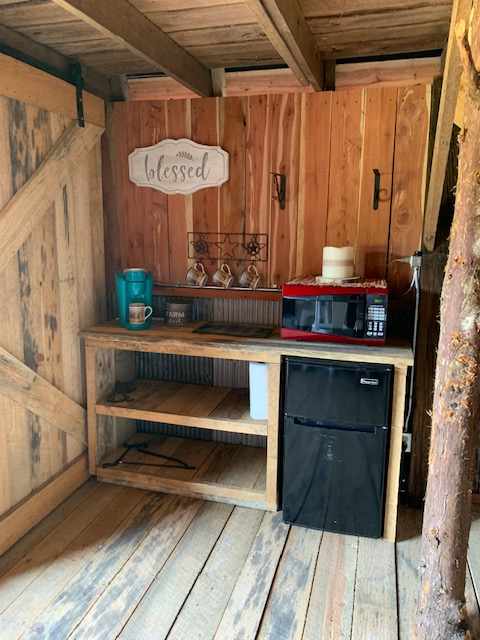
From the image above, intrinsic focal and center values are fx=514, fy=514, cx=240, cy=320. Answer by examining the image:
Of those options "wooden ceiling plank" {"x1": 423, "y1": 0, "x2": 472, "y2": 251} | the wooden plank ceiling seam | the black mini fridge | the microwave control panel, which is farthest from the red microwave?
the wooden plank ceiling seam

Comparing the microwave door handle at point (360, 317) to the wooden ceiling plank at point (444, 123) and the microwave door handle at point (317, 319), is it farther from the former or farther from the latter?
the wooden ceiling plank at point (444, 123)

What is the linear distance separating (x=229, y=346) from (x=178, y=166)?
102 cm

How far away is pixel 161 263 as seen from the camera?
279 cm

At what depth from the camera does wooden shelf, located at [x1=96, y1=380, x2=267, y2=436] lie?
7.98ft

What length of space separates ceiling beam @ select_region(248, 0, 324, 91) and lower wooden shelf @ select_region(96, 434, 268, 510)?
76.4 inches

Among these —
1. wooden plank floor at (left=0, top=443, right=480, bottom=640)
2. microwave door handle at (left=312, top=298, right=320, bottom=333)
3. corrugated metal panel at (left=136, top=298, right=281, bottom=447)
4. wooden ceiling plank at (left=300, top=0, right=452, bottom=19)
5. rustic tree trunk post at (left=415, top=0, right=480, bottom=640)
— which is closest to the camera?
rustic tree trunk post at (left=415, top=0, right=480, bottom=640)

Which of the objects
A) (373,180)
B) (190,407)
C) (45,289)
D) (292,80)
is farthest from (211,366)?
(292,80)

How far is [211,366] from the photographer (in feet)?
9.58

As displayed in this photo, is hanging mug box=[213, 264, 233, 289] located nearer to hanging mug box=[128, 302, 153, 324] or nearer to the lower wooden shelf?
hanging mug box=[128, 302, 153, 324]

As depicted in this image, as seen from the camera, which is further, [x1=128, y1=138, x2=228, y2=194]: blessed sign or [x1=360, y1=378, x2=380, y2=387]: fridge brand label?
[x1=128, y1=138, x2=228, y2=194]: blessed sign

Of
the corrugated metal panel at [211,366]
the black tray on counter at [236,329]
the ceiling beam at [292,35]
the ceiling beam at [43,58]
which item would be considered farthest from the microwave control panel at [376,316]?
the ceiling beam at [43,58]

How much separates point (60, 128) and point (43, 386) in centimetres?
121

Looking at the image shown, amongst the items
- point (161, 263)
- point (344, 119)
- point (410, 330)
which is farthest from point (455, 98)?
point (161, 263)

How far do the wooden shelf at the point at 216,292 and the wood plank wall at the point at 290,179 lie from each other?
0.05m
